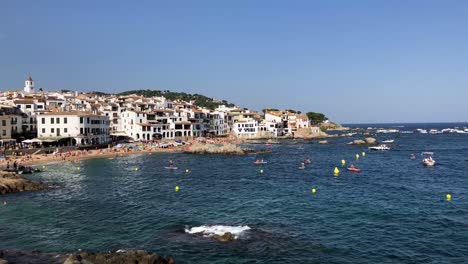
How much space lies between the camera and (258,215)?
110 feet

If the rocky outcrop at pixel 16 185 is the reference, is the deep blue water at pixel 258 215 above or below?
below

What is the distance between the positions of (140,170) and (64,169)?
41.3 feet

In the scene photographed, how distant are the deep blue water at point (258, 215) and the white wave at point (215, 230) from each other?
0.82m

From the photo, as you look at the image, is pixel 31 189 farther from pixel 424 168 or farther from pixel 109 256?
pixel 424 168

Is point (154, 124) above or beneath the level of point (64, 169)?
above

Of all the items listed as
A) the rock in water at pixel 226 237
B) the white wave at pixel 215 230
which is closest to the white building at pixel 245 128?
the white wave at pixel 215 230

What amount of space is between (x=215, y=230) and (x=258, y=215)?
5.69 meters

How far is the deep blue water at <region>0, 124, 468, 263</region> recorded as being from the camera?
25219 mm

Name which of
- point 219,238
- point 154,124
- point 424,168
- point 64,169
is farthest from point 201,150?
point 219,238

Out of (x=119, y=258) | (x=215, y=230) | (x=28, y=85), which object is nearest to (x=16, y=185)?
(x=215, y=230)

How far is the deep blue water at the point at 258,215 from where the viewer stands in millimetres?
25219

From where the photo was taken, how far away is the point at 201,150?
96812 millimetres

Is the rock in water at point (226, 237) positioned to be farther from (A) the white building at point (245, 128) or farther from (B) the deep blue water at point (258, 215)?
(A) the white building at point (245, 128)

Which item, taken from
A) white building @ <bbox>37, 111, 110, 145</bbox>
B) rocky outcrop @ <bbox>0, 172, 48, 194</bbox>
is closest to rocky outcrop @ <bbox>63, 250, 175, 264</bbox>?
rocky outcrop @ <bbox>0, 172, 48, 194</bbox>
